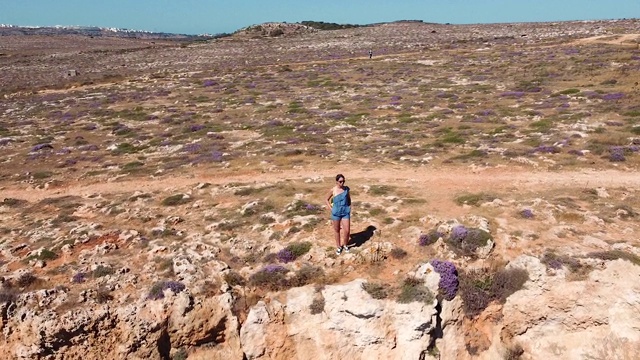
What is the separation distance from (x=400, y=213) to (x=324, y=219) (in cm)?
390

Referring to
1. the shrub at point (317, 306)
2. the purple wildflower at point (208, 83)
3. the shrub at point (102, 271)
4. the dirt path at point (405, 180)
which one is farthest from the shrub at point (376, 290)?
the purple wildflower at point (208, 83)

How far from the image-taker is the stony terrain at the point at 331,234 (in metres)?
16.5

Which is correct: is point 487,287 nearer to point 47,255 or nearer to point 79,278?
point 79,278

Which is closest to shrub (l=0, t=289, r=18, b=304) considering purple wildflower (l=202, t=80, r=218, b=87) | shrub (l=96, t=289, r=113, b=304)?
shrub (l=96, t=289, r=113, b=304)

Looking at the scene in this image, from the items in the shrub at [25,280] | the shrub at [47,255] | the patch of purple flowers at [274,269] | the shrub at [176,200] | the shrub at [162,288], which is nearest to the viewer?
the shrub at [162,288]

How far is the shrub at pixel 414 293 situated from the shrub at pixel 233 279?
6530 mm

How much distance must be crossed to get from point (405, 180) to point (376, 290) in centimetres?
1134

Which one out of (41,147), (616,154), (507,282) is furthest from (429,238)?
(41,147)

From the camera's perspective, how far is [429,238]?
19.3 m

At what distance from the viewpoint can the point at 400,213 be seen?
22.1 metres

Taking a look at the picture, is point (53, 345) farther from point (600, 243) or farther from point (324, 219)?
point (600, 243)

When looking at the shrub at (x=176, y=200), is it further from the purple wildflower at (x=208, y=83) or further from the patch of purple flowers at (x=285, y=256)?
the purple wildflower at (x=208, y=83)

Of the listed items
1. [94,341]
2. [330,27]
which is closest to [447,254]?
[94,341]

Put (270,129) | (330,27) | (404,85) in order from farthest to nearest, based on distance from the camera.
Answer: (330,27) < (404,85) < (270,129)
